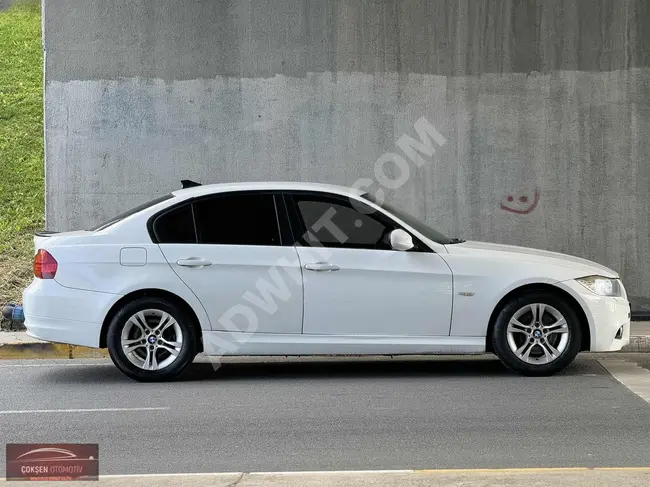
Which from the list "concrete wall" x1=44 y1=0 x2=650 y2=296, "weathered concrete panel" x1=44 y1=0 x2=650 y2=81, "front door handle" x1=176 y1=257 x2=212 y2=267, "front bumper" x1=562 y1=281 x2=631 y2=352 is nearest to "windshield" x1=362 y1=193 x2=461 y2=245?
"front bumper" x1=562 y1=281 x2=631 y2=352

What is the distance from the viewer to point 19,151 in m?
21.1

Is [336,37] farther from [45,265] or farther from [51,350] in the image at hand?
[45,265]

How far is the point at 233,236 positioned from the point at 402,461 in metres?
3.67

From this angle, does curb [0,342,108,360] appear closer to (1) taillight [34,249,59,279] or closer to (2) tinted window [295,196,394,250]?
(1) taillight [34,249,59,279]

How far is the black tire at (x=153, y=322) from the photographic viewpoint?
9539 mm

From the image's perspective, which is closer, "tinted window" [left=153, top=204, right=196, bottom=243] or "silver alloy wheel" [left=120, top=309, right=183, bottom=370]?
"silver alloy wheel" [left=120, top=309, right=183, bottom=370]

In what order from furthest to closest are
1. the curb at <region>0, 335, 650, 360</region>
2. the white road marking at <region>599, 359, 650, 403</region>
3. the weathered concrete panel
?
the weathered concrete panel → the curb at <region>0, 335, 650, 360</region> → the white road marking at <region>599, 359, 650, 403</region>

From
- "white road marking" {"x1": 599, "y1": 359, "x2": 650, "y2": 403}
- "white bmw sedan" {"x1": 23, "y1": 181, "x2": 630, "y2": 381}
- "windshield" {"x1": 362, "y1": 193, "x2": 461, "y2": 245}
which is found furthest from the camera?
"windshield" {"x1": 362, "y1": 193, "x2": 461, "y2": 245}

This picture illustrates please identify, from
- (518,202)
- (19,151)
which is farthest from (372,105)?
(19,151)

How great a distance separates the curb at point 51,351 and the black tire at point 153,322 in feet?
7.63

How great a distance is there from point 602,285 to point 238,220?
324cm

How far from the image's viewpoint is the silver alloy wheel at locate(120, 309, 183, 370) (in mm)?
9555

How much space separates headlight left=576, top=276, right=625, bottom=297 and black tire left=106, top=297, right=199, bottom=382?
3411 mm

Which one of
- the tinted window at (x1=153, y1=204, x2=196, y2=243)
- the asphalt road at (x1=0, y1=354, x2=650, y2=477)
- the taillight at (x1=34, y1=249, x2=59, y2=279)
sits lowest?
the asphalt road at (x1=0, y1=354, x2=650, y2=477)
